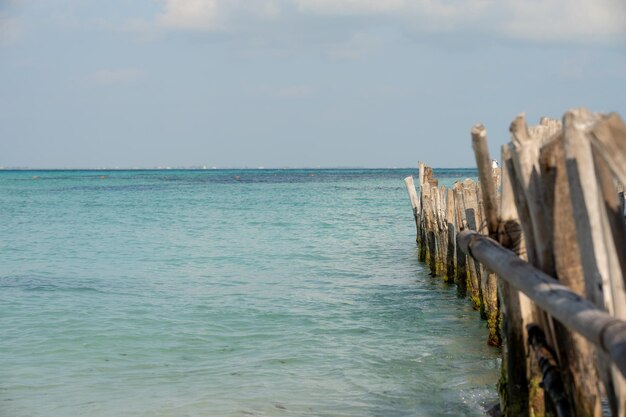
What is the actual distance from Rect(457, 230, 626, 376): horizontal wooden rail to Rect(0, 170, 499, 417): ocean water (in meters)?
2.58

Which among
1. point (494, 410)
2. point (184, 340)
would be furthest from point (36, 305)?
point (494, 410)

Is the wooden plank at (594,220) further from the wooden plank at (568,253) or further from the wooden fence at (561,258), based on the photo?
the wooden plank at (568,253)

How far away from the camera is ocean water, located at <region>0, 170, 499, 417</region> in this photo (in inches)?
259

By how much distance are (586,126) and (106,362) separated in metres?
6.22

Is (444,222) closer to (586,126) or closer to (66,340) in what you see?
(66,340)

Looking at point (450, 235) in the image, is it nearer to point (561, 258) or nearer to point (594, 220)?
point (561, 258)

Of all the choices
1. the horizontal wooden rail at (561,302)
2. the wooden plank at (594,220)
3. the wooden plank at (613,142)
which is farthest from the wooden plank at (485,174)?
the wooden plank at (613,142)

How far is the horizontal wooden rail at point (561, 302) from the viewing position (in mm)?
2434

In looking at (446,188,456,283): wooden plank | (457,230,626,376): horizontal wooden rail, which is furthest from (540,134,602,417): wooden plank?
(446,188,456,283): wooden plank

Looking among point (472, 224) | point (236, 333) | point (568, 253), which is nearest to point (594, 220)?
point (568, 253)

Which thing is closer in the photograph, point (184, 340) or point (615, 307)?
point (615, 307)

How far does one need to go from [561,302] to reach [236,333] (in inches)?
261

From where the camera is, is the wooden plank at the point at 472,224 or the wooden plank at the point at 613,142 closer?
the wooden plank at the point at 613,142

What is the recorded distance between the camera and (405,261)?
15.8 m
